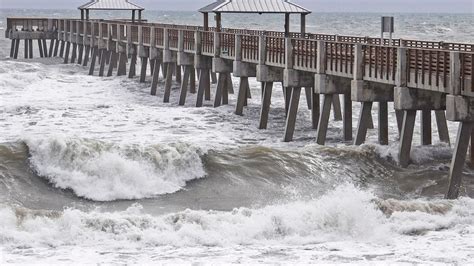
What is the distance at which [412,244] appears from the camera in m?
16.1

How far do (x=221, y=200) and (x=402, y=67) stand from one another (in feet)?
17.3

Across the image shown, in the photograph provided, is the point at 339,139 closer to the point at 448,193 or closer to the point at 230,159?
the point at 230,159

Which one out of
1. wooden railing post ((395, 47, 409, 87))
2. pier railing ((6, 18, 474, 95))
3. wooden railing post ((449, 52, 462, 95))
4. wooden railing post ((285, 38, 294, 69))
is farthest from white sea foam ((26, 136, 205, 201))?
wooden railing post ((285, 38, 294, 69))

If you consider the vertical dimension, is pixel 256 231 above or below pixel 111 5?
below

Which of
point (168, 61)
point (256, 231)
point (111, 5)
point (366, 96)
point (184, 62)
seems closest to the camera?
point (256, 231)

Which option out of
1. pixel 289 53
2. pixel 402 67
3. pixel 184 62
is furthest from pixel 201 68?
pixel 402 67

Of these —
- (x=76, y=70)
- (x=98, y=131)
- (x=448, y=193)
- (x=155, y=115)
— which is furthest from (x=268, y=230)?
(x=76, y=70)

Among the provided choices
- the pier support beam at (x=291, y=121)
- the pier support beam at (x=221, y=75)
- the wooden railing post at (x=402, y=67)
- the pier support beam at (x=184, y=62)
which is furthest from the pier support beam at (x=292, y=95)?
the pier support beam at (x=184, y=62)

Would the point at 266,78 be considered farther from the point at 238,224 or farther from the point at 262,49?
the point at 238,224

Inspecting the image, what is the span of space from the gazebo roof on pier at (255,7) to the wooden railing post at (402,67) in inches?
563

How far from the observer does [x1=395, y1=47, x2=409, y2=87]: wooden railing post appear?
2172 centimetres

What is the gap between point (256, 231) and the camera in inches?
666

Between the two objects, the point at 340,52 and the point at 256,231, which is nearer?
the point at 256,231

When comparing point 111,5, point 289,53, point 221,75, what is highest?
point 111,5
